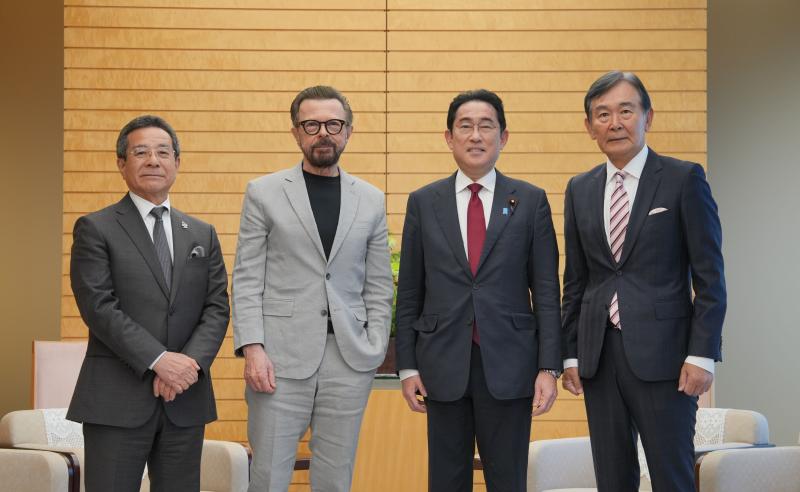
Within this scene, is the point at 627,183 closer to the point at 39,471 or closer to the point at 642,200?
the point at 642,200

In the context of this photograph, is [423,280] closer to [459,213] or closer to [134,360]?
[459,213]

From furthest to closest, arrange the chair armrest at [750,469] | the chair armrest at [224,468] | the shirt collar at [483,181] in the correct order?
the chair armrest at [224,468], the chair armrest at [750,469], the shirt collar at [483,181]

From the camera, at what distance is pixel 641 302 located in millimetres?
2900

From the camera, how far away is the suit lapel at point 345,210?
10.3 ft

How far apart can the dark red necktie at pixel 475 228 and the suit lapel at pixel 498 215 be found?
0.10 feet

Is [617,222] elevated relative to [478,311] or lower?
elevated


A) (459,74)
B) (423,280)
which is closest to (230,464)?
(423,280)

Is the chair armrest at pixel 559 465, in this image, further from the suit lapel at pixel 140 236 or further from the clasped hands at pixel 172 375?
the suit lapel at pixel 140 236

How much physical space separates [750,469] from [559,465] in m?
0.78

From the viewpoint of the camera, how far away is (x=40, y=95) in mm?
7297

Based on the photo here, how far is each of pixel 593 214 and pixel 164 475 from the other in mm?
1579

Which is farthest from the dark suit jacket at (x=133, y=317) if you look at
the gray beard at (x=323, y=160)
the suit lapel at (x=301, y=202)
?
the gray beard at (x=323, y=160)

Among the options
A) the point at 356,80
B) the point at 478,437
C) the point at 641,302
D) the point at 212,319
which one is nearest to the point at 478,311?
the point at 478,437

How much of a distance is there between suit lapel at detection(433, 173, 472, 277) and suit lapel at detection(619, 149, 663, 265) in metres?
0.51
